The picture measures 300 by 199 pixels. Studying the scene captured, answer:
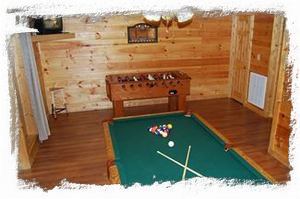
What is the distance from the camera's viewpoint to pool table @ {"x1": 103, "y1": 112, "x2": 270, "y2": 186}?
2.60 m

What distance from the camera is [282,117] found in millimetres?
3588

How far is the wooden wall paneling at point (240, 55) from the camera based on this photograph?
5755 mm

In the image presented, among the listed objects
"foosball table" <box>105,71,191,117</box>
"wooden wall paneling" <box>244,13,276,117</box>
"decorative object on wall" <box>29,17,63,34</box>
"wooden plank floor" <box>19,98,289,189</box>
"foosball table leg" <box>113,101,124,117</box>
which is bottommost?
"wooden plank floor" <box>19,98,289,189</box>

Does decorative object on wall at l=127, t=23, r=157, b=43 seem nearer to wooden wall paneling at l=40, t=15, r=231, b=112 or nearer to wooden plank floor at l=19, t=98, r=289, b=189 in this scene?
wooden wall paneling at l=40, t=15, r=231, b=112

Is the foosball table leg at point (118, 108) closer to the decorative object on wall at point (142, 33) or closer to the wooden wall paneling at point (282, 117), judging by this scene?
the decorative object on wall at point (142, 33)

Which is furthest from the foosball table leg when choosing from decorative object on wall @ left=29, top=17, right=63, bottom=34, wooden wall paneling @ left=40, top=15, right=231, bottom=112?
decorative object on wall @ left=29, top=17, right=63, bottom=34

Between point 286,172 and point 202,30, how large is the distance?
3.83 metres

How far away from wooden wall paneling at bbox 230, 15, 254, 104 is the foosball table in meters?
1.64

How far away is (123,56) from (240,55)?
275cm

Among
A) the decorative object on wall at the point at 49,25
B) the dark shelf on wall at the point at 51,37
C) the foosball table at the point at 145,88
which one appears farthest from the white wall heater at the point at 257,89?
the decorative object on wall at the point at 49,25

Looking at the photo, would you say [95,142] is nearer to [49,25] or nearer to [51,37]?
[51,37]

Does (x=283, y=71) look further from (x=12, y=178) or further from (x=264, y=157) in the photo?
(x=12, y=178)

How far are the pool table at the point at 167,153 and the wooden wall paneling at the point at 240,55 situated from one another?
101 inches

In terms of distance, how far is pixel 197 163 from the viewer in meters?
2.89
